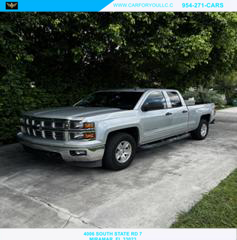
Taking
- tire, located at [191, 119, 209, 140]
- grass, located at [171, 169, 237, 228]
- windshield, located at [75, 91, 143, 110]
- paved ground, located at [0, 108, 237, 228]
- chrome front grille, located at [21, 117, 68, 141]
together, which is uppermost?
windshield, located at [75, 91, 143, 110]

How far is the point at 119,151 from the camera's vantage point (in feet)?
16.5

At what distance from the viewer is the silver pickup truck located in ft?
14.8

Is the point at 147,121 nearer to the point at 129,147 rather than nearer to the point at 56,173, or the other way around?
the point at 129,147

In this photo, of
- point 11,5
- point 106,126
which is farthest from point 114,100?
point 11,5

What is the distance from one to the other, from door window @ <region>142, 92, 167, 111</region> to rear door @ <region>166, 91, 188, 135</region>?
0.29m

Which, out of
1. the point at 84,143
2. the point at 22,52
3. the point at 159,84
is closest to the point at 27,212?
the point at 84,143

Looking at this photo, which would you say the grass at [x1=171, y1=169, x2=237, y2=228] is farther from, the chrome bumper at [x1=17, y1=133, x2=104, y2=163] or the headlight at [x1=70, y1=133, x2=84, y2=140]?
the headlight at [x1=70, y1=133, x2=84, y2=140]

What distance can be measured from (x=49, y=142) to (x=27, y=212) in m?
1.47

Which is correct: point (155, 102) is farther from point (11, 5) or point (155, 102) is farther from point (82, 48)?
point (11, 5)

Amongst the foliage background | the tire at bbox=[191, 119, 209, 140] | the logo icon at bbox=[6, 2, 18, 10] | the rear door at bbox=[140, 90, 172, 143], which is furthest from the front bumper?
the tire at bbox=[191, 119, 209, 140]

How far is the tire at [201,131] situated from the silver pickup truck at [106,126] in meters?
1.20

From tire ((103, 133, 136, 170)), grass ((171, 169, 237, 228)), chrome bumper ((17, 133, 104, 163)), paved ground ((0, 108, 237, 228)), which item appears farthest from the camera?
tire ((103, 133, 136, 170))

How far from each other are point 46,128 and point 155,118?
230 cm

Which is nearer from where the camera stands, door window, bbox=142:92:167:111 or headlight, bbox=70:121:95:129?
headlight, bbox=70:121:95:129
